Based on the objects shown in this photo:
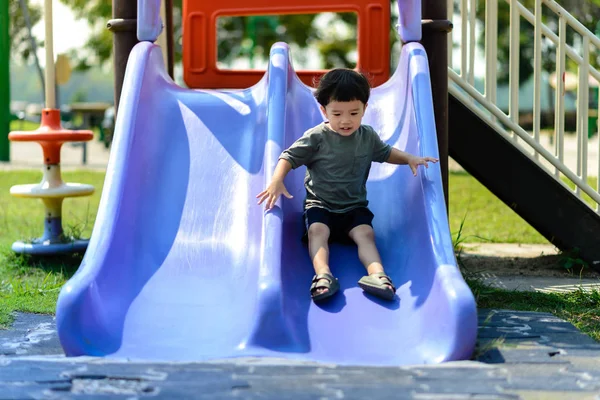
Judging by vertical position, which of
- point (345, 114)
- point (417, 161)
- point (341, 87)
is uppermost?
point (341, 87)

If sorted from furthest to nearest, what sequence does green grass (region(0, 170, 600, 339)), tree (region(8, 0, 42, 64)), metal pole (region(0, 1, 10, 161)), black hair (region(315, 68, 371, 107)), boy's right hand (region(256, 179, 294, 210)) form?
1. tree (region(8, 0, 42, 64))
2. metal pole (region(0, 1, 10, 161))
3. green grass (region(0, 170, 600, 339))
4. black hair (region(315, 68, 371, 107))
5. boy's right hand (region(256, 179, 294, 210))

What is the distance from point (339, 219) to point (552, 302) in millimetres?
1193

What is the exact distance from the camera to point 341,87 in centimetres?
368

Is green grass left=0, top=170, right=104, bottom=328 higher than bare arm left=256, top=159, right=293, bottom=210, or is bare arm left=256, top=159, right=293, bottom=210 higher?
bare arm left=256, top=159, right=293, bottom=210

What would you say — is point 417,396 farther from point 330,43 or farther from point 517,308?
point 330,43

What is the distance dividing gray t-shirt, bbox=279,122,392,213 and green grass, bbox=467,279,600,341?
2.80 feet

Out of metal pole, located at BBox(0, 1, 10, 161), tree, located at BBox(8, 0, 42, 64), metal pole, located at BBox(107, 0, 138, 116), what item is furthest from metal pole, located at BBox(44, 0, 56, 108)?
tree, located at BBox(8, 0, 42, 64)

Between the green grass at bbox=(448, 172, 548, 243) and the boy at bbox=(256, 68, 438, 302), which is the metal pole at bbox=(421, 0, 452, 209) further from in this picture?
the green grass at bbox=(448, 172, 548, 243)

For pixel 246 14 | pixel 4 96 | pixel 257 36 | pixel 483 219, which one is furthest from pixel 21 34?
pixel 246 14

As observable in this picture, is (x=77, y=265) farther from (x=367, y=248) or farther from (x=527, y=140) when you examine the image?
(x=527, y=140)

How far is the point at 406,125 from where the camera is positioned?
4.21m

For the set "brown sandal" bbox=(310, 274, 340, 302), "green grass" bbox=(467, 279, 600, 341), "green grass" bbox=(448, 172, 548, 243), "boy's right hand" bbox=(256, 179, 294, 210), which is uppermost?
"boy's right hand" bbox=(256, 179, 294, 210)

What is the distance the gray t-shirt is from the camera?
Result: 380 centimetres

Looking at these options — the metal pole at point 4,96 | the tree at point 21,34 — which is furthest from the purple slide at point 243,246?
the tree at point 21,34
